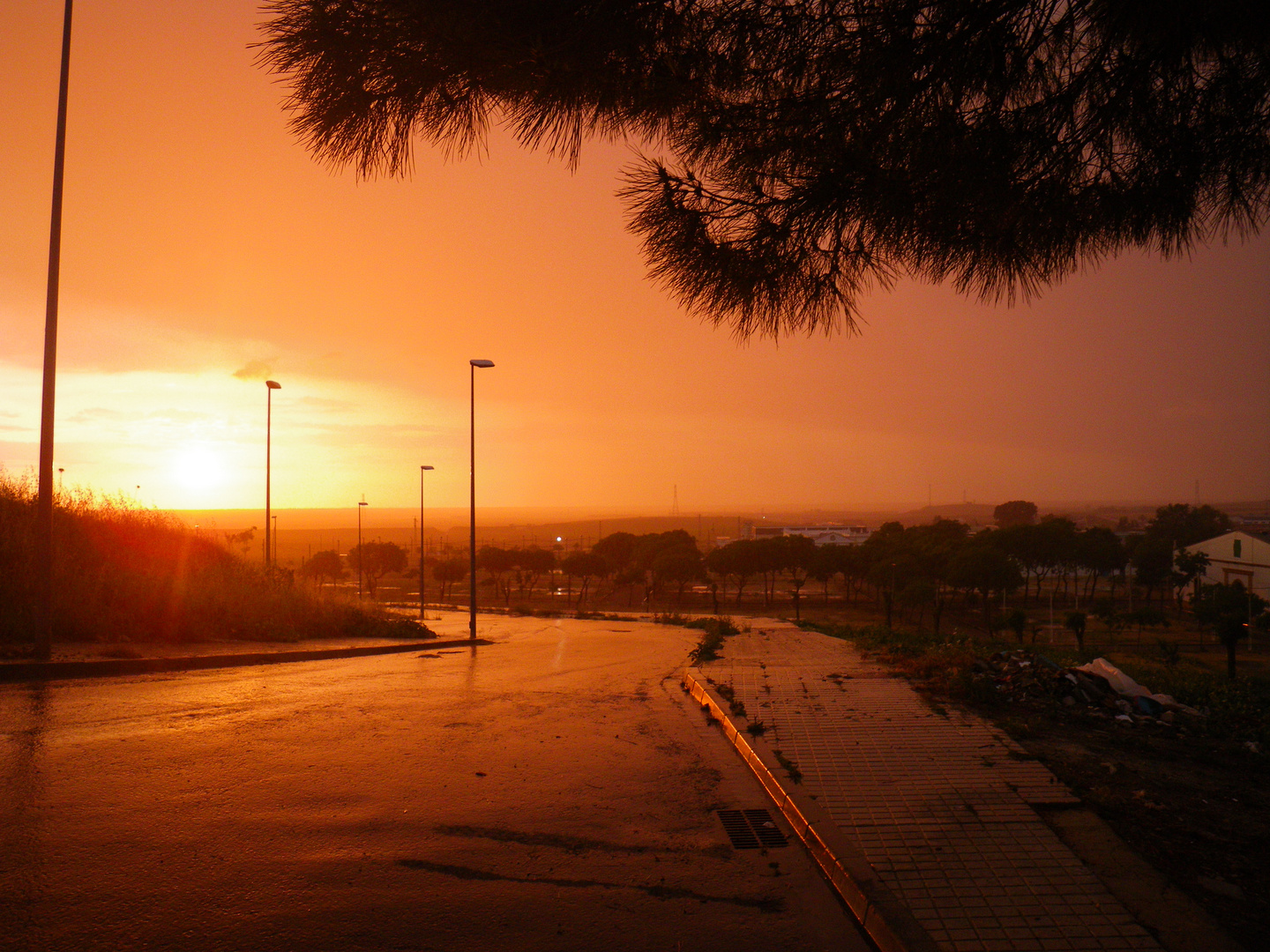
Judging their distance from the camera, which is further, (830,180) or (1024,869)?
(830,180)

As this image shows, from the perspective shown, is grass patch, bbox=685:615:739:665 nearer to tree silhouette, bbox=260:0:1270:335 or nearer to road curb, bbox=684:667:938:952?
road curb, bbox=684:667:938:952

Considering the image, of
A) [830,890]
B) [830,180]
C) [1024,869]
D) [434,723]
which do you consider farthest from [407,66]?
[434,723]

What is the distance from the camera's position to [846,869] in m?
4.20

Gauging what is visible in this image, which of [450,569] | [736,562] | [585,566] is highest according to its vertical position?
[736,562]

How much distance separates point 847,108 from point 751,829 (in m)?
4.41

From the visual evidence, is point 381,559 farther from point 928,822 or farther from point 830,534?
point 928,822

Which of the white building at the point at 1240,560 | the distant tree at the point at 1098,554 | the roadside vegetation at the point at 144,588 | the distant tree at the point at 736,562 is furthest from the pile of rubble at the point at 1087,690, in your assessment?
the distant tree at the point at 1098,554

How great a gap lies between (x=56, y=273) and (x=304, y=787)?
861 cm

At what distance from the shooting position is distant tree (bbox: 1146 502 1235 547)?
6191cm

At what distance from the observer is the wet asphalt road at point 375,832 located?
363cm

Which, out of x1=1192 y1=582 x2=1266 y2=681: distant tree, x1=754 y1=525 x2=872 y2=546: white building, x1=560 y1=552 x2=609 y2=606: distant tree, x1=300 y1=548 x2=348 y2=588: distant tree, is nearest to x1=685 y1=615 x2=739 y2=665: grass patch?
x1=1192 y1=582 x2=1266 y2=681: distant tree

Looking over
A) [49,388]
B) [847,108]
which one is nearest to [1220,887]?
[847,108]

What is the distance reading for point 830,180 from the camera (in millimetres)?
4863

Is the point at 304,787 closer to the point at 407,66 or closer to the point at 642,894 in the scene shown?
the point at 642,894
